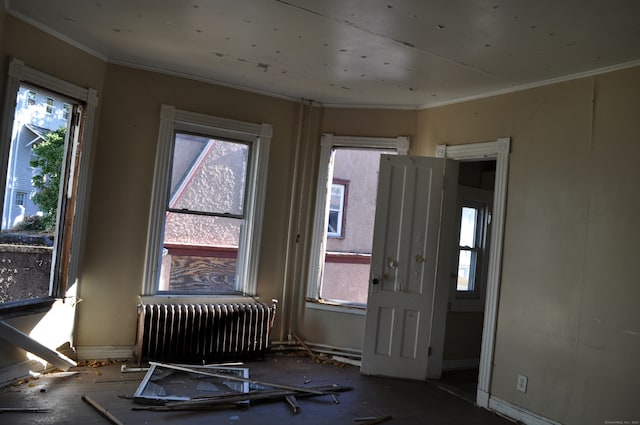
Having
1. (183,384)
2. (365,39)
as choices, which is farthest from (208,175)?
(365,39)

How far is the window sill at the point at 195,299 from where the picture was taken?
192 inches

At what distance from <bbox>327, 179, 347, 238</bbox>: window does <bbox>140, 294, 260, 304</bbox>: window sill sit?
1.18 m

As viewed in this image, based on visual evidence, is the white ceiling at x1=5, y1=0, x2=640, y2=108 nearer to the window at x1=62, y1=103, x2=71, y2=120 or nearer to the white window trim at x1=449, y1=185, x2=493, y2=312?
the window at x1=62, y1=103, x2=71, y2=120

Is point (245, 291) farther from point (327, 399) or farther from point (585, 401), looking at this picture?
point (585, 401)

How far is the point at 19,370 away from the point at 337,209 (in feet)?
11.2

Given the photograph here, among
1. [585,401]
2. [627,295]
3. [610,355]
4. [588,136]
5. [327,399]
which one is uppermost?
[588,136]

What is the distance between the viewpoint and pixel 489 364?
14.2 feet

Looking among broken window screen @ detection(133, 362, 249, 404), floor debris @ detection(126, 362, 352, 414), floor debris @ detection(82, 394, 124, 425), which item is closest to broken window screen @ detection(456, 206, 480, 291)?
floor debris @ detection(126, 362, 352, 414)

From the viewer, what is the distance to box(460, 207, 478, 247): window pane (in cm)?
568

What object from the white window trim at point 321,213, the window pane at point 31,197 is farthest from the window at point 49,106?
the white window trim at point 321,213

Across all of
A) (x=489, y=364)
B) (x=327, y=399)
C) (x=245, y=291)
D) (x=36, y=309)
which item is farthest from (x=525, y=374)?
(x=36, y=309)

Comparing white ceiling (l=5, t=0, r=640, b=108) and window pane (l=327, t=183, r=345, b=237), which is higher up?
white ceiling (l=5, t=0, r=640, b=108)

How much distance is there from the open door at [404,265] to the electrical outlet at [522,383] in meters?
1.01

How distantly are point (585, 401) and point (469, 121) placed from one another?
8.45ft
